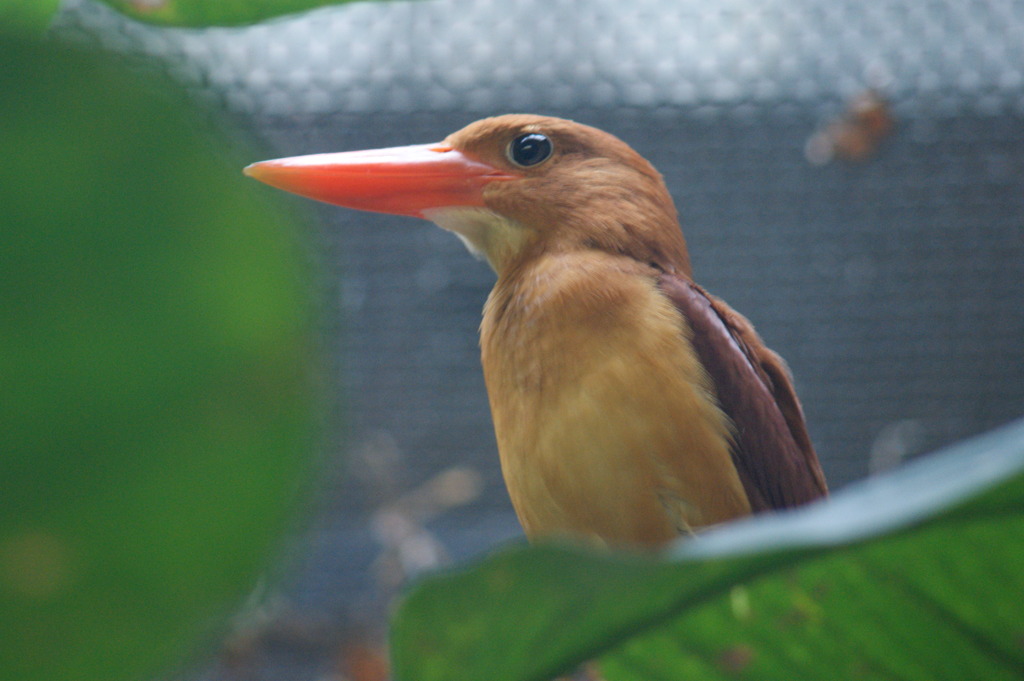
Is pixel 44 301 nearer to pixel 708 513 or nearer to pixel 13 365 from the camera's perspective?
pixel 13 365

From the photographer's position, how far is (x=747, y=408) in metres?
0.65

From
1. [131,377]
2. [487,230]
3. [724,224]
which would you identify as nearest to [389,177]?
[487,230]

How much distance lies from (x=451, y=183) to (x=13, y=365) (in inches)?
24.8

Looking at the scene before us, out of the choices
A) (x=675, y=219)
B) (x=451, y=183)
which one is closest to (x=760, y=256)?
(x=675, y=219)

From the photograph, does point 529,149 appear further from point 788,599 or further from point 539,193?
point 788,599

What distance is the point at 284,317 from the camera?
0.31ft

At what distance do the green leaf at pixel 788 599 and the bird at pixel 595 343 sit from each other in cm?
31

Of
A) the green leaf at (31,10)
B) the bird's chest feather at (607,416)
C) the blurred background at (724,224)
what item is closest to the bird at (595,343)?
the bird's chest feather at (607,416)

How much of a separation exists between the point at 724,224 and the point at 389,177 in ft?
3.21

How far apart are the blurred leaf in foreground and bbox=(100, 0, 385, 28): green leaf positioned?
26 cm

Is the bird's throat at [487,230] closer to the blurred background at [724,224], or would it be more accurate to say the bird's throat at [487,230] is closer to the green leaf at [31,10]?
the green leaf at [31,10]

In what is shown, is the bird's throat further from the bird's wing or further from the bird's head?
the bird's wing

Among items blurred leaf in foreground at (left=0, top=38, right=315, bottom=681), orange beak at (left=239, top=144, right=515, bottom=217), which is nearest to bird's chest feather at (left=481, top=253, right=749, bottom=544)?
orange beak at (left=239, top=144, right=515, bottom=217)

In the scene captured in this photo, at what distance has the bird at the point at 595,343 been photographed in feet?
1.93
